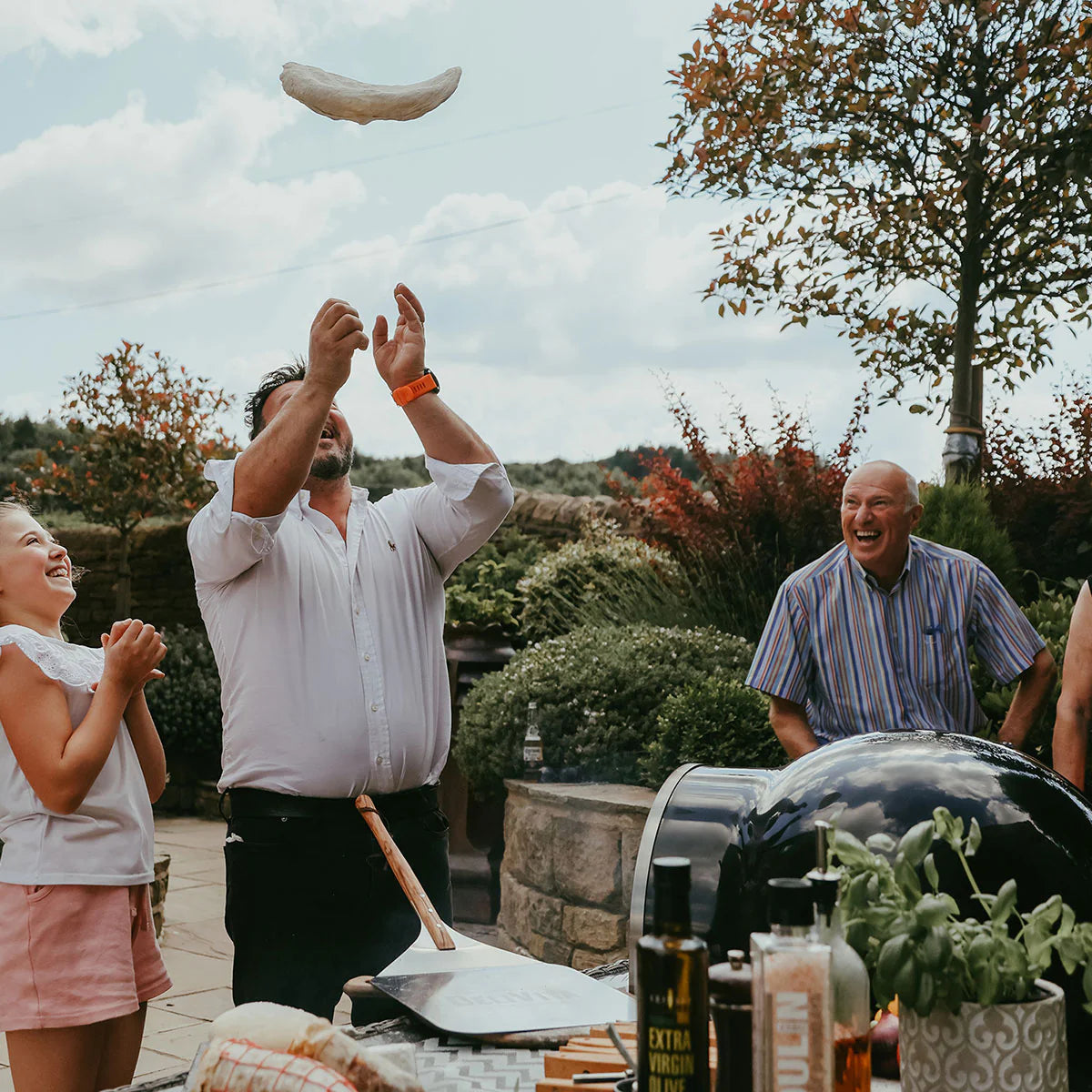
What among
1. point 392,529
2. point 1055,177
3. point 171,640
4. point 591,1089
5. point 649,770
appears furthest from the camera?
point 171,640

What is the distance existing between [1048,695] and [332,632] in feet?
7.41

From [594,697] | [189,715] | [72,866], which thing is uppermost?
[594,697]

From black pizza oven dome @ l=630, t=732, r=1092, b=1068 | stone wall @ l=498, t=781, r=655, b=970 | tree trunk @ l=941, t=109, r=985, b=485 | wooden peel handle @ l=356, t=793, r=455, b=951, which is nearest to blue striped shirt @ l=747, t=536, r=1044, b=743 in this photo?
stone wall @ l=498, t=781, r=655, b=970

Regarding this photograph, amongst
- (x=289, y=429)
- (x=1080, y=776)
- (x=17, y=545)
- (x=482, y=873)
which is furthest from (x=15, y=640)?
(x=482, y=873)

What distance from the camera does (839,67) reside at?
17.9 ft

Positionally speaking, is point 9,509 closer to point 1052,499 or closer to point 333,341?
point 333,341

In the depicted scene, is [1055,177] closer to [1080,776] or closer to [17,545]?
[1080,776]

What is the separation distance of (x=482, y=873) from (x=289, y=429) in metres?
3.79

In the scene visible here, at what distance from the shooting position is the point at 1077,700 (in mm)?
2984

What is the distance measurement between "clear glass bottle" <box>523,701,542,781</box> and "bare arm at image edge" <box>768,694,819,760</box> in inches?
63.1

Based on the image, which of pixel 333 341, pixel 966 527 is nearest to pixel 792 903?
pixel 333 341

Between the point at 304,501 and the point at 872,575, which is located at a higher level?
the point at 304,501

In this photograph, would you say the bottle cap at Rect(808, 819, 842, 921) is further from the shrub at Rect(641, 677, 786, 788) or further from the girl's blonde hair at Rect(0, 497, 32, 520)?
the shrub at Rect(641, 677, 786, 788)

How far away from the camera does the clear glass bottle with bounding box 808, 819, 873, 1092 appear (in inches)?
37.9
